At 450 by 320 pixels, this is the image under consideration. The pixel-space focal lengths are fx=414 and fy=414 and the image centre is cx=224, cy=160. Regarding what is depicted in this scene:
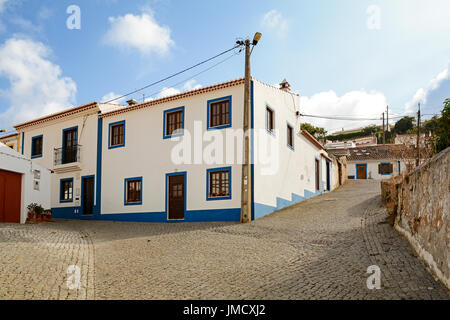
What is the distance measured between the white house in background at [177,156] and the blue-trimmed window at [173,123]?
45mm

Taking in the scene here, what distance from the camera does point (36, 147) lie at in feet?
78.7

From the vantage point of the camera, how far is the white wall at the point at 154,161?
16.4 metres

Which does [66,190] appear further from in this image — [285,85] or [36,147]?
[285,85]

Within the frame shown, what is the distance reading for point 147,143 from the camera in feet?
61.5

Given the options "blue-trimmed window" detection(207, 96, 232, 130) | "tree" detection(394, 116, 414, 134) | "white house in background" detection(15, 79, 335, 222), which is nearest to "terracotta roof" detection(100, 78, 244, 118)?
"white house in background" detection(15, 79, 335, 222)

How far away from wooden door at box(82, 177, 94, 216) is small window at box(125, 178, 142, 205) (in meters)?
2.62

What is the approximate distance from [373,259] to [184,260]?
404cm

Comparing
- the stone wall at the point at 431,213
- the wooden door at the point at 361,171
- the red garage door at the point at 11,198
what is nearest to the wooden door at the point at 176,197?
the red garage door at the point at 11,198

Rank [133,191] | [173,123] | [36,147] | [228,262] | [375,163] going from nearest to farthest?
[228,262], [173,123], [133,191], [36,147], [375,163]

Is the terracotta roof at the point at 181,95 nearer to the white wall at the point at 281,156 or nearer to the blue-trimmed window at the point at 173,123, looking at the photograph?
the blue-trimmed window at the point at 173,123

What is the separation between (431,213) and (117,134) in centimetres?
1608

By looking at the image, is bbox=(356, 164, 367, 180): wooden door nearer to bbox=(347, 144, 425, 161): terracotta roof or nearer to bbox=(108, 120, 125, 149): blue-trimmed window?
bbox=(347, 144, 425, 161): terracotta roof

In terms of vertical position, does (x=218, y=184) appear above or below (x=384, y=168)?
below

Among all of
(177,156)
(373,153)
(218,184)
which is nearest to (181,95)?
(177,156)
